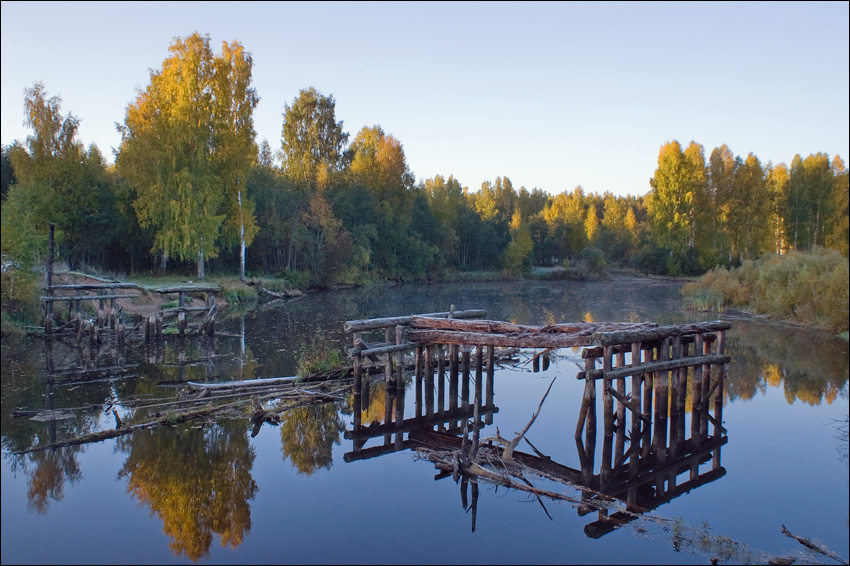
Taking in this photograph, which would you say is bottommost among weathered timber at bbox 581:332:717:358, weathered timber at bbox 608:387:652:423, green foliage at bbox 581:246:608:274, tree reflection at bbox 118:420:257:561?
tree reflection at bbox 118:420:257:561

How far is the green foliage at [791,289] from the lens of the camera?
73.2 ft

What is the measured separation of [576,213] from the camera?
8331cm

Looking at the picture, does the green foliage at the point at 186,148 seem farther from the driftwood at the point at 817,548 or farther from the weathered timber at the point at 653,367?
the driftwood at the point at 817,548

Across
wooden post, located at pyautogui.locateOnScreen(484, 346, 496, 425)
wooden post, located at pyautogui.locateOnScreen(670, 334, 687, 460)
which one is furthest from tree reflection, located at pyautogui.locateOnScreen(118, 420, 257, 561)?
wooden post, located at pyautogui.locateOnScreen(670, 334, 687, 460)

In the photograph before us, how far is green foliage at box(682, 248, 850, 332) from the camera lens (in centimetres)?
2231

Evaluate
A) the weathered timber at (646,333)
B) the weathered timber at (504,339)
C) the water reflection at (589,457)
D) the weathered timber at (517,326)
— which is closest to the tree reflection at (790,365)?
the weathered timber at (646,333)

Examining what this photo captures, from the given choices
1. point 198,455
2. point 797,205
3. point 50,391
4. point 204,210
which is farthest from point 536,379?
point 797,205

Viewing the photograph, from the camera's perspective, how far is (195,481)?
362 inches

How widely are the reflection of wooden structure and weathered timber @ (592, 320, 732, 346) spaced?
0.06 feet

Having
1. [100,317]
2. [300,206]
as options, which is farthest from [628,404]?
[300,206]

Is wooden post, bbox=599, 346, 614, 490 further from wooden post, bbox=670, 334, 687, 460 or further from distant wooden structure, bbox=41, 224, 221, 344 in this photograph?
distant wooden structure, bbox=41, 224, 221, 344

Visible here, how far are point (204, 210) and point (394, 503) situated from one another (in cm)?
2954

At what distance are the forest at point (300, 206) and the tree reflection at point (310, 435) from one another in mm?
9285

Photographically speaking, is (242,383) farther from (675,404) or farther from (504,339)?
(675,404)
